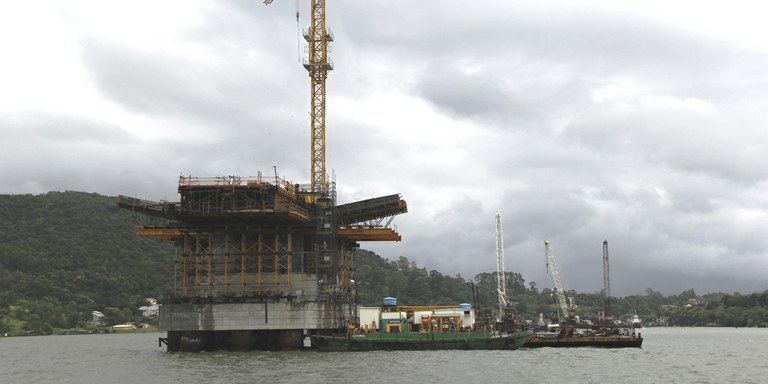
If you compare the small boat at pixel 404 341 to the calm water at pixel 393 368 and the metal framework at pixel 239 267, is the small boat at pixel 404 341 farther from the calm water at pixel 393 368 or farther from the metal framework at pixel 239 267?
the metal framework at pixel 239 267

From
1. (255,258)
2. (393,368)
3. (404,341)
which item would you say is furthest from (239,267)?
(393,368)

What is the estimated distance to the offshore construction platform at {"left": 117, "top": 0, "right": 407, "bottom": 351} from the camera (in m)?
88.8

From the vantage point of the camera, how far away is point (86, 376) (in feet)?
221

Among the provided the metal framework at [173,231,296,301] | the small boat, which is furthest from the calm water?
the metal framework at [173,231,296,301]

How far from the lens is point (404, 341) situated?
87938mm

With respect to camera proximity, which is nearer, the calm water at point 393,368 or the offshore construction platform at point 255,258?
the calm water at point 393,368

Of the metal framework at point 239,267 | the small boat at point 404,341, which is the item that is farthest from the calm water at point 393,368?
the metal framework at point 239,267

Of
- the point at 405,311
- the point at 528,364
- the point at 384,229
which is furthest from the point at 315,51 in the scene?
the point at 528,364

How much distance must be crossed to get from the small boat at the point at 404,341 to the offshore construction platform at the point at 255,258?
330cm

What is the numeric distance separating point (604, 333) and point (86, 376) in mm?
68991

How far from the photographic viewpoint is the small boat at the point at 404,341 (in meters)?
87.9

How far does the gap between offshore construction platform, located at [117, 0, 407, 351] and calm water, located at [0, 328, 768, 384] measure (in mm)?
3776

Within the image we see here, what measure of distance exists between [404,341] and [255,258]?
19116 mm

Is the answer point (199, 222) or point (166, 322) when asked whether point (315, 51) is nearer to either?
point (199, 222)
